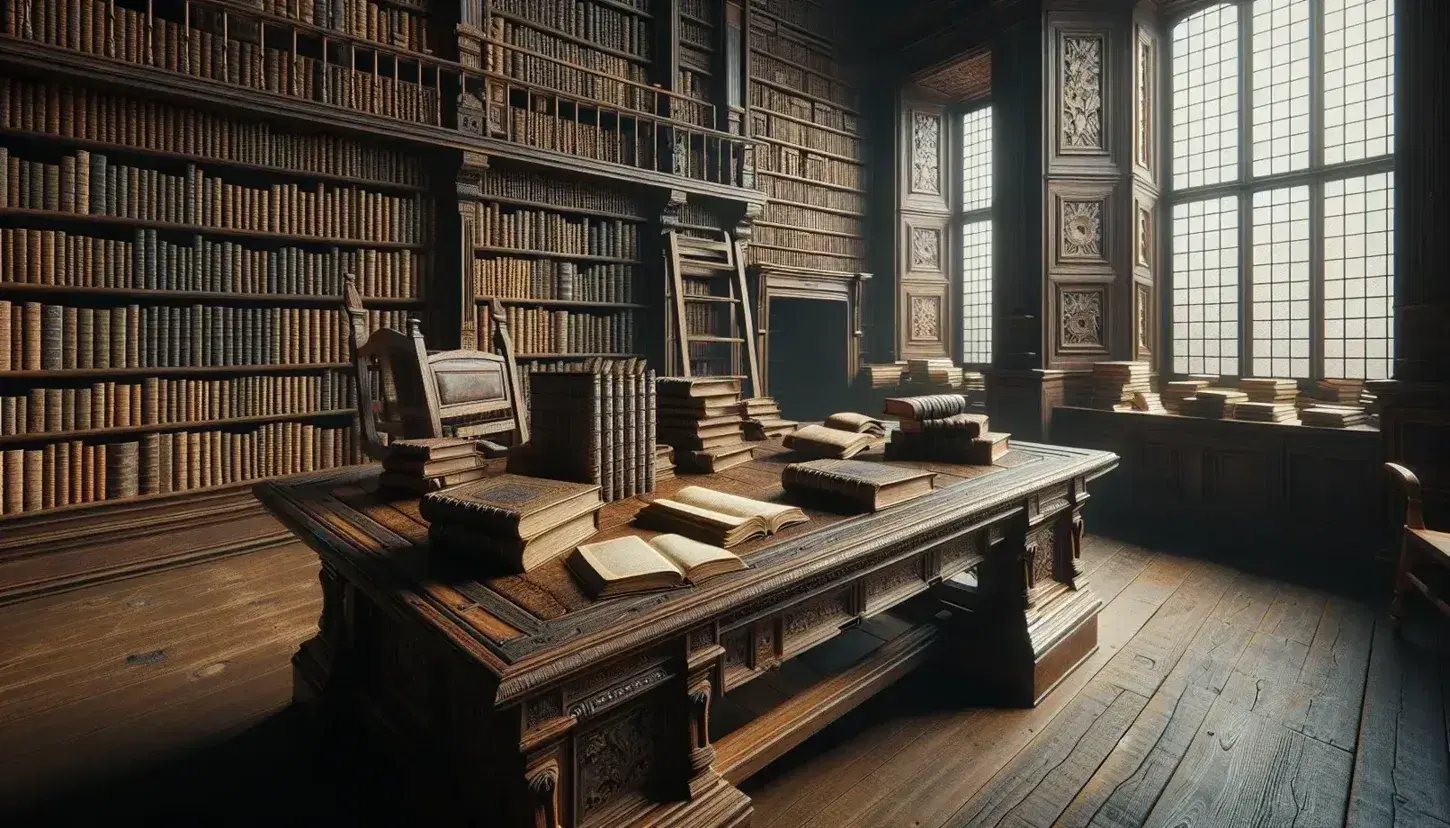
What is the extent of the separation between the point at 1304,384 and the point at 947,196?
345 centimetres

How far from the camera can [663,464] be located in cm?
181

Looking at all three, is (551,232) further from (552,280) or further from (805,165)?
(805,165)

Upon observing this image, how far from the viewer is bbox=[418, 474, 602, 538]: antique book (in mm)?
1054

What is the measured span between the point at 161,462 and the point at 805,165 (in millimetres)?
5307

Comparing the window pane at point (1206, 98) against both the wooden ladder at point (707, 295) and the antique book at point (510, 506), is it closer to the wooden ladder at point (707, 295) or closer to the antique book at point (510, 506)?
the wooden ladder at point (707, 295)

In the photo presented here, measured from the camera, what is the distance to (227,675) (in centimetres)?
218

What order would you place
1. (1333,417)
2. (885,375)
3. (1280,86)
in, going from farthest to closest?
(885,375) → (1280,86) → (1333,417)

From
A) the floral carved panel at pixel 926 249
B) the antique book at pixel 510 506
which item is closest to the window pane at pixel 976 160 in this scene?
the floral carved panel at pixel 926 249

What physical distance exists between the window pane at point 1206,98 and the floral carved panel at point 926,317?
219 cm

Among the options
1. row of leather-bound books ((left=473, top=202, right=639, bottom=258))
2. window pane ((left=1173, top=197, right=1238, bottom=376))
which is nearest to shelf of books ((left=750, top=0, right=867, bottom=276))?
row of leather-bound books ((left=473, top=202, right=639, bottom=258))

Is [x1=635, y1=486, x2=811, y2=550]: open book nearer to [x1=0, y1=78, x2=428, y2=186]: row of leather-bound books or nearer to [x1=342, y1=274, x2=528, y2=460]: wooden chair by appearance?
[x1=342, y1=274, x2=528, y2=460]: wooden chair

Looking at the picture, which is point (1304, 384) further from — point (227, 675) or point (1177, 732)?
point (227, 675)

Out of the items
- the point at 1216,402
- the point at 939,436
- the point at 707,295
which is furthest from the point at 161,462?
the point at 1216,402

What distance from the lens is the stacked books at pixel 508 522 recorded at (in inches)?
41.6
